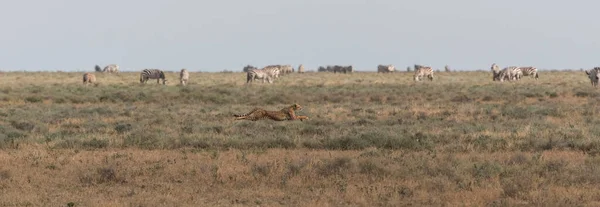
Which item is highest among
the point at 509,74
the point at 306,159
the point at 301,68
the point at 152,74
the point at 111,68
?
the point at 509,74

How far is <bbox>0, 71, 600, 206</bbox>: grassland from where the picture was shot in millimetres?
10312

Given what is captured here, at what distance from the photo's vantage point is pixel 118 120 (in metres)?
22.7

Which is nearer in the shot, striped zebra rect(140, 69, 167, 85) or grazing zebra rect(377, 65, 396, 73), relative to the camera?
striped zebra rect(140, 69, 167, 85)

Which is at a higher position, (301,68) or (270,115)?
(270,115)

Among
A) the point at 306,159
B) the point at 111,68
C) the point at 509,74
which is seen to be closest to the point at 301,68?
the point at 111,68

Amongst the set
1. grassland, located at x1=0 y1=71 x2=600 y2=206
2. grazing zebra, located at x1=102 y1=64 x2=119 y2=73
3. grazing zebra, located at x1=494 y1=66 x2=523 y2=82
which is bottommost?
grazing zebra, located at x1=102 y1=64 x2=119 y2=73

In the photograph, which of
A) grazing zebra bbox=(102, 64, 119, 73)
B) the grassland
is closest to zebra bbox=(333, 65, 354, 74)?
grazing zebra bbox=(102, 64, 119, 73)

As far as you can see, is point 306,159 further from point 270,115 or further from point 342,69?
point 342,69

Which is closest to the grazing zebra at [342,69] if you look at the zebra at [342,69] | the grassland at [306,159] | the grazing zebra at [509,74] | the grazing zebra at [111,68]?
the zebra at [342,69]

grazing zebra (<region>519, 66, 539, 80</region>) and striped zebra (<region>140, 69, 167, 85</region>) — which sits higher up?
grazing zebra (<region>519, 66, 539, 80</region>)

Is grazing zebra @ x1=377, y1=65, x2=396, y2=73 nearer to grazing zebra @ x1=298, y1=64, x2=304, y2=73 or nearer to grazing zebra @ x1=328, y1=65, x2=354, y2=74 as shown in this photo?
grazing zebra @ x1=328, y1=65, x2=354, y2=74

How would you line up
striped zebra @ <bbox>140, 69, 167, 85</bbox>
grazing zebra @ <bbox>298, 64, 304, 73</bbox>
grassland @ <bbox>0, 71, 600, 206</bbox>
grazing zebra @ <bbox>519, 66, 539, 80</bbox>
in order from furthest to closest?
grazing zebra @ <bbox>298, 64, 304, 73</bbox>
grazing zebra @ <bbox>519, 66, 539, 80</bbox>
striped zebra @ <bbox>140, 69, 167, 85</bbox>
grassland @ <bbox>0, 71, 600, 206</bbox>

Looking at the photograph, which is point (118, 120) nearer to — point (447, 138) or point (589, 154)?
point (447, 138)

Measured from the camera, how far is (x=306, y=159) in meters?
12.9
